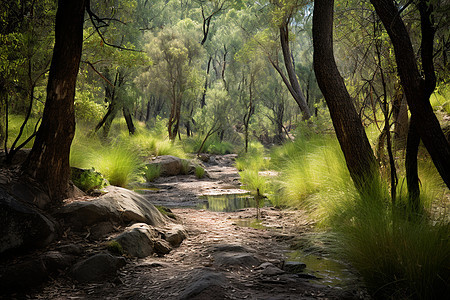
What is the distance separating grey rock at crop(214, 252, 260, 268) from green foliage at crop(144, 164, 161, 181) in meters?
8.37

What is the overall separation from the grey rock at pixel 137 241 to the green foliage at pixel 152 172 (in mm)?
7779

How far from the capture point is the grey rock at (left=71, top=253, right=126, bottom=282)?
2.62 meters

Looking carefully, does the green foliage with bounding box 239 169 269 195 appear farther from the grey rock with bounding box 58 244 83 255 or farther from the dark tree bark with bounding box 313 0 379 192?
the grey rock with bounding box 58 244 83 255

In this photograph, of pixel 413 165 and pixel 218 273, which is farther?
pixel 413 165

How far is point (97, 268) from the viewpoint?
8.92 ft

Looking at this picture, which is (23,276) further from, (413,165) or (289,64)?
(289,64)

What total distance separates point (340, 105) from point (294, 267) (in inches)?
82.9

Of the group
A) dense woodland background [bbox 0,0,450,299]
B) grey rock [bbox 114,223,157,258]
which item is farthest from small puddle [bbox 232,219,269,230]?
grey rock [bbox 114,223,157,258]

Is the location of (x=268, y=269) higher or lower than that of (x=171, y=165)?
lower

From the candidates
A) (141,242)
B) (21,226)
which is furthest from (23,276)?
(141,242)

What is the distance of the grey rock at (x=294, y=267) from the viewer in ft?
9.33

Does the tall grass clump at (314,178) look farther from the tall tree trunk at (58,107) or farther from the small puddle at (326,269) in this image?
the tall tree trunk at (58,107)

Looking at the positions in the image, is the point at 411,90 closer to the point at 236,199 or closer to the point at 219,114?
the point at 236,199

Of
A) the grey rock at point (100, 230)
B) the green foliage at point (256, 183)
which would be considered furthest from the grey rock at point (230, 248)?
the green foliage at point (256, 183)
